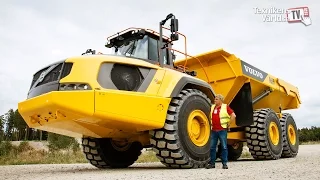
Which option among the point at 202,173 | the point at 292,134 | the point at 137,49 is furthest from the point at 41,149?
the point at 202,173

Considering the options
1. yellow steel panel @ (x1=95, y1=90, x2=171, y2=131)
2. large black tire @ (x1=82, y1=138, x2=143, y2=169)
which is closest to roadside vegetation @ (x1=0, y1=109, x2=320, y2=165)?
large black tire @ (x1=82, y1=138, x2=143, y2=169)

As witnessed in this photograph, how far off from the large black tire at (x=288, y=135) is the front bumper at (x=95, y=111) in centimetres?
538

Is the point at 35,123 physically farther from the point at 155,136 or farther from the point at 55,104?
the point at 155,136

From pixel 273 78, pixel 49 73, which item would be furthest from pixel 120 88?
pixel 273 78

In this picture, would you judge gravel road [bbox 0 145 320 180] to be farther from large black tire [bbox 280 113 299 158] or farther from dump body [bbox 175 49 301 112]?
large black tire [bbox 280 113 299 158]

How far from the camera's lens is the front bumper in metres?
5.06

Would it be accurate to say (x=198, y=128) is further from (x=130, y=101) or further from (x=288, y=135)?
(x=288, y=135)

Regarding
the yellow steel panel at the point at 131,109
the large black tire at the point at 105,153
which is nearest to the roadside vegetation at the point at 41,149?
the large black tire at the point at 105,153

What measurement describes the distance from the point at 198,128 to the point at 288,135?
4.71 meters

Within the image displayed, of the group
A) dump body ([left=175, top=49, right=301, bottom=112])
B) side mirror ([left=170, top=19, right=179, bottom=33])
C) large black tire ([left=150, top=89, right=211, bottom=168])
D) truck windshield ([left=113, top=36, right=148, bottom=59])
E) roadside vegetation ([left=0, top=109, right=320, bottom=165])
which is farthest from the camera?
roadside vegetation ([left=0, top=109, right=320, bottom=165])

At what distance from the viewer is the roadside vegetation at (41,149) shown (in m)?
14.2

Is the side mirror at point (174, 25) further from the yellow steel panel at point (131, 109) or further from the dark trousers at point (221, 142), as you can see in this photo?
the dark trousers at point (221, 142)

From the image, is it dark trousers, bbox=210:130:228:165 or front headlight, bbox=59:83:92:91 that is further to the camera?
dark trousers, bbox=210:130:228:165

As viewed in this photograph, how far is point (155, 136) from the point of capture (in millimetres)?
5836
